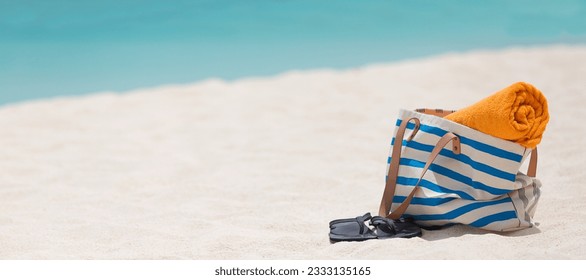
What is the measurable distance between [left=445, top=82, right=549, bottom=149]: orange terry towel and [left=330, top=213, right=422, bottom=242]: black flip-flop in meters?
0.50

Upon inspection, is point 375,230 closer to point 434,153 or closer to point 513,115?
point 434,153

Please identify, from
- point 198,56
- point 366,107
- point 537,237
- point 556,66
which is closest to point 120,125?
point 366,107

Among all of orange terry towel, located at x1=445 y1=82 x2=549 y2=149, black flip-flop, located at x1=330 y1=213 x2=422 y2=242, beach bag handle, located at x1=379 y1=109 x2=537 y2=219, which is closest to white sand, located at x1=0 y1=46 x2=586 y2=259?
black flip-flop, located at x1=330 y1=213 x2=422 y2=242

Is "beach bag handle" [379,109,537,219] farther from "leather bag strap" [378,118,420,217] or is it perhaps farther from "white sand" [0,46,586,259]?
"white sand" [0,46,586,259]

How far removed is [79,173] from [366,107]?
2664mm

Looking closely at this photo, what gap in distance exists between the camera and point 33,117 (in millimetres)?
6039

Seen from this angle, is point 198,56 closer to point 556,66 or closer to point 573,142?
point 556,66

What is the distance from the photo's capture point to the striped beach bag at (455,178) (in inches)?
104

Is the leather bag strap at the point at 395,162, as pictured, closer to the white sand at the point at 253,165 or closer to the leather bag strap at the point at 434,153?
the leather bag strap at the point at 434,153

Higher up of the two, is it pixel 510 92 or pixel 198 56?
pixel 198 56

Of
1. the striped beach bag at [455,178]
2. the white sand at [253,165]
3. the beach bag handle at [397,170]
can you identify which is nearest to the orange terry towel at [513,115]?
the striped beach bag at [455,178]

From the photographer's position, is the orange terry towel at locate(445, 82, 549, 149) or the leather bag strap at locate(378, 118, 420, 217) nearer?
the orange terry towel at locate(445, 82, 549, 149)

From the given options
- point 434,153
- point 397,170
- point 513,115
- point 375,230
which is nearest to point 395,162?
point 397,170

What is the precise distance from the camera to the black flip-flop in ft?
8.89
